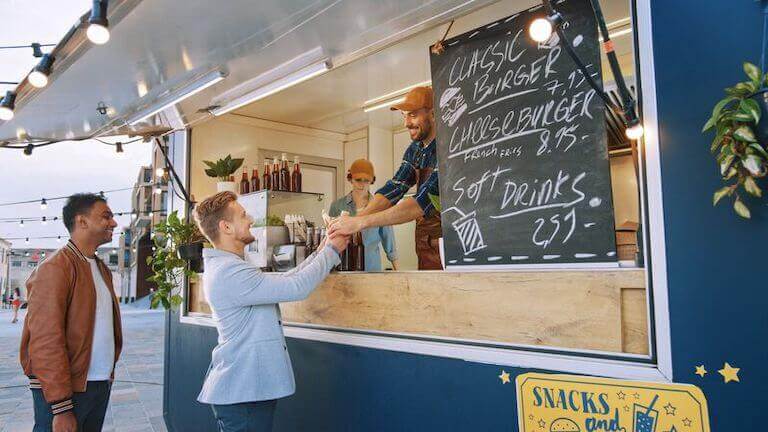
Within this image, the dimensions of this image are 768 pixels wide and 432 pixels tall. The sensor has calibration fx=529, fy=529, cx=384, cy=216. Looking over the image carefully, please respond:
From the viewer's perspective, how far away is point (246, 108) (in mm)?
5586

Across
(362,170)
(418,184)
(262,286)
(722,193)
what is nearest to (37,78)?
(362,170)

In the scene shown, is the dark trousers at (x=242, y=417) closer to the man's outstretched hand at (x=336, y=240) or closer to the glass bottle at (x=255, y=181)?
the man's outstretched hand at (x=336, y=240)

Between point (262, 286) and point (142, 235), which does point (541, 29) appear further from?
point (142, 235)

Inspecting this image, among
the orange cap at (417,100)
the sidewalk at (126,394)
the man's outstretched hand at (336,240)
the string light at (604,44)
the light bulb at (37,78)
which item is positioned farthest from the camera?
the sidewalk at (126,394)

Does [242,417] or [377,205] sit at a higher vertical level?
[377,205]

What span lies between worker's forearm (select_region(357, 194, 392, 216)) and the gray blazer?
78cm

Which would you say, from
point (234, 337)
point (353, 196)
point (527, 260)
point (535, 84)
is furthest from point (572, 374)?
point (353, 196)

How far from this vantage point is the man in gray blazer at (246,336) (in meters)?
2.31

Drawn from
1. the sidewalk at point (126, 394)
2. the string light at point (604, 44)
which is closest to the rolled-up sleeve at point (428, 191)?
the string light at point (604, 44)

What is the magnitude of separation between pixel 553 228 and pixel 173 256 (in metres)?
3.58

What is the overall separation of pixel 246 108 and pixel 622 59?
3709mm

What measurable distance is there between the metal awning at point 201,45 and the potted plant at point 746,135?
1.53 meters

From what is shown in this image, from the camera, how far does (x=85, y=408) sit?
2662 millimetres

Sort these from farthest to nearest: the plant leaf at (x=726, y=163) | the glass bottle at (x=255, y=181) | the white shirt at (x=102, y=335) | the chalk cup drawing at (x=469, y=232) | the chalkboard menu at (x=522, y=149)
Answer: the glass bottle at (x=255, y=181) → the white shirt at (x=102, y=335) → the chalk cup drawing at (x=469, y=232) → the chalkboard menu at (x=522, y=149) → the plant leaf at (x=726, y=163)
